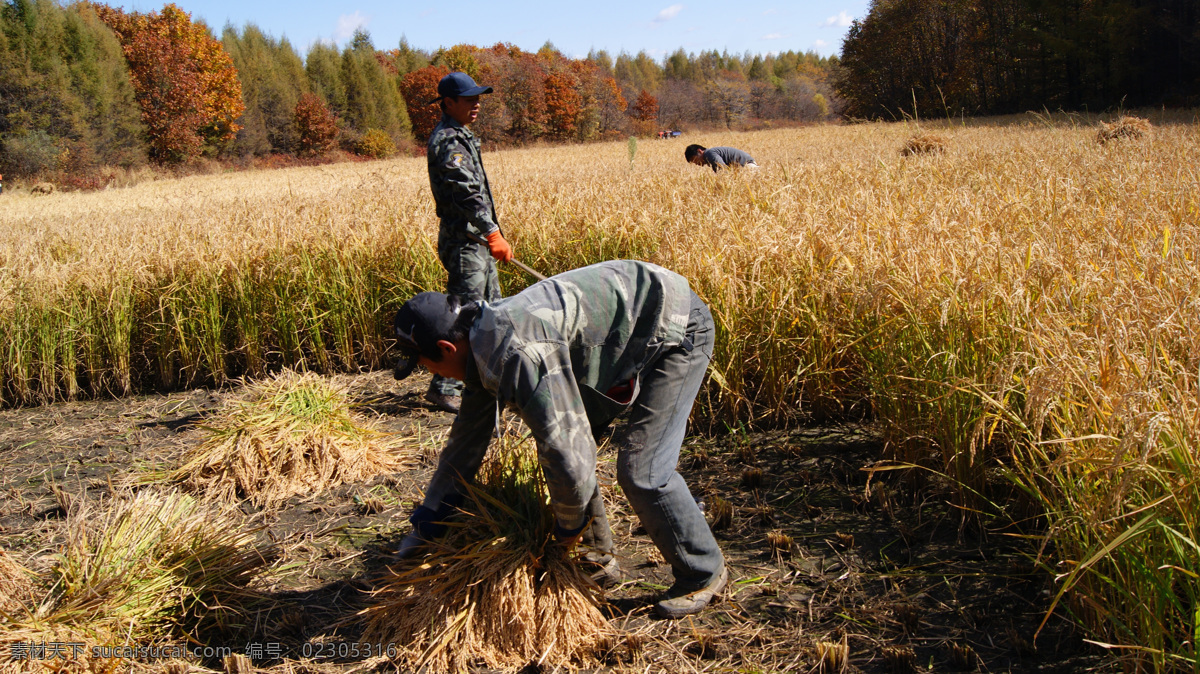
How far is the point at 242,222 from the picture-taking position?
662cm

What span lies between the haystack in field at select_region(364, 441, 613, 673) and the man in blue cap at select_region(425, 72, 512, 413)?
1.67m

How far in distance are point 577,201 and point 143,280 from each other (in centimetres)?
341

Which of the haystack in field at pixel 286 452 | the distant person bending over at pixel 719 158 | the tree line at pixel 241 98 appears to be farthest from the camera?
the tree line at pixel 241 98

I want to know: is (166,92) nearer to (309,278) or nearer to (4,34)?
(4,34)

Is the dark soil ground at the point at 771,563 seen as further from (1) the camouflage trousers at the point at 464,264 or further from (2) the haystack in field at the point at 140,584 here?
(1) the camouflage trousers at the point at 464,264

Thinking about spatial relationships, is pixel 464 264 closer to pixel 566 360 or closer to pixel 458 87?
pixel 458 87

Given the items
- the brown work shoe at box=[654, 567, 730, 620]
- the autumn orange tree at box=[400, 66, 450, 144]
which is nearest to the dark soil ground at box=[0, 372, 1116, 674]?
the brown work shoe at box=[654, 567, 730, 620]

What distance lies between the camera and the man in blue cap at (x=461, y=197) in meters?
4.15

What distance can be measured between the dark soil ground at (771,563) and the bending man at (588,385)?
212 millimetres

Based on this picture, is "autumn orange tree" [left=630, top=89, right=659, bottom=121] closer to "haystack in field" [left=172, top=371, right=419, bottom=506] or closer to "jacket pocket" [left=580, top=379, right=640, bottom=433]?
"haystack in field" [left=172, top=371, right=419, bottom=506]

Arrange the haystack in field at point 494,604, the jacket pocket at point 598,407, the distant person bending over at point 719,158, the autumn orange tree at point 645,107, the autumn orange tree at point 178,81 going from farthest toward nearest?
the autumn orange tree at point 645,107 → the autumn orange tree at point 178,81 → the distant person bending over at point 719,158 → the haystack in field at point 494,604 → the jacket pocket at point 598,407

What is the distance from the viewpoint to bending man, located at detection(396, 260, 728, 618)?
2.07 metres

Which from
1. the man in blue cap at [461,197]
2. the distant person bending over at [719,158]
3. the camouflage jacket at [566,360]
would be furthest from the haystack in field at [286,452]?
the distant person bending over at [719,158]

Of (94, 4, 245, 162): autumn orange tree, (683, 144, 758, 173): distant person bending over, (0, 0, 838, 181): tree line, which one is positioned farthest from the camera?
(94, 4, 245, 162): autumn orange tree
